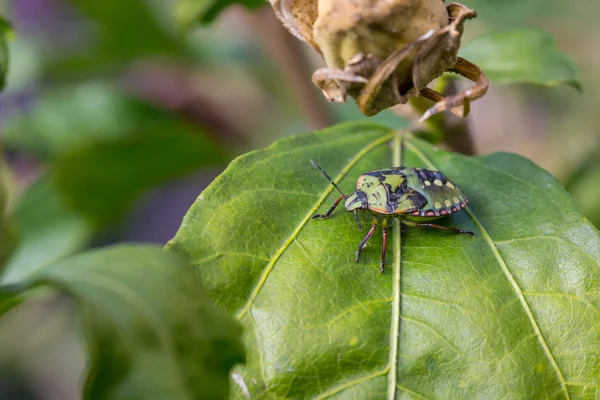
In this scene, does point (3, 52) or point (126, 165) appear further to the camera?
point (126, 165)

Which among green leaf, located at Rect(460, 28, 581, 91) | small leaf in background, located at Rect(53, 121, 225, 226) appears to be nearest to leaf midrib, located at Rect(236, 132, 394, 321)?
green leaf, located at Rect(460, 28, 581, 91)

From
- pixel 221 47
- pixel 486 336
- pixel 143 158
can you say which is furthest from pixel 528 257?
pixel 221 47

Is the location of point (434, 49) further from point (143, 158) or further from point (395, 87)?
point (143, 158)

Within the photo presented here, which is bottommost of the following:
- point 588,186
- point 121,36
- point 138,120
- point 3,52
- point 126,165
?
point 588,186

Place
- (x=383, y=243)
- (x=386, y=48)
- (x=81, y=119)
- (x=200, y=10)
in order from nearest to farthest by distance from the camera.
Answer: (x=386, y=48) < (x=383, y=243) < (x=200, y=10) < (x=81, y=119)

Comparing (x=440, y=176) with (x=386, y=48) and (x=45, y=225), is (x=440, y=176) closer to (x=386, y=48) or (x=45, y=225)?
(x=386, y=48)

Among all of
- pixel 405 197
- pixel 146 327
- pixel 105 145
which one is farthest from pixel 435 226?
pixel 105 145
